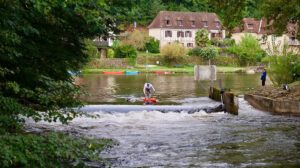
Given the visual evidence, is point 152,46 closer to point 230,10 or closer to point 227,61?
point 227,61

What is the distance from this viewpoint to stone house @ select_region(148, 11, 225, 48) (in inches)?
4173

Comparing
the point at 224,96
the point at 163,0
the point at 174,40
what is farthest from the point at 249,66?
the point at 224,96

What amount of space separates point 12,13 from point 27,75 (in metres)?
1.65

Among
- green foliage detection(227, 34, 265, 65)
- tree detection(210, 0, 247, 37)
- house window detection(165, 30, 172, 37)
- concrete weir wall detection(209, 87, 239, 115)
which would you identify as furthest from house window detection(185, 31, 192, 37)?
tree detection(210, 0, 247, 37)

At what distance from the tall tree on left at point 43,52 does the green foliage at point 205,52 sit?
81.2 metres

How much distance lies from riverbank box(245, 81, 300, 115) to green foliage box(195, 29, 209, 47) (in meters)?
67.6

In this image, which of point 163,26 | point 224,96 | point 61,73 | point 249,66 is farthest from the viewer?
point 163,26

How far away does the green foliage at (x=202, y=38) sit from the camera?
99.1 metres

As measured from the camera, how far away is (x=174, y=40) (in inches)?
4190

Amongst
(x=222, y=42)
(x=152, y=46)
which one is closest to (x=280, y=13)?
(x=152, y=46)

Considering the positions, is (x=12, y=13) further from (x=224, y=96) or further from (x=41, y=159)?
(x=224, y=96)

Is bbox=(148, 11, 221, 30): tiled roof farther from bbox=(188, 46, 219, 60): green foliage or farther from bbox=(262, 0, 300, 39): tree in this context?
bbox=(262, 0, 300, 39): tree

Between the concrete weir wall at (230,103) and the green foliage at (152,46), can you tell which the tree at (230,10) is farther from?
the green foliage at (152,46)

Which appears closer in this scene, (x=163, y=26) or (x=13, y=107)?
(x=13, y=107)
